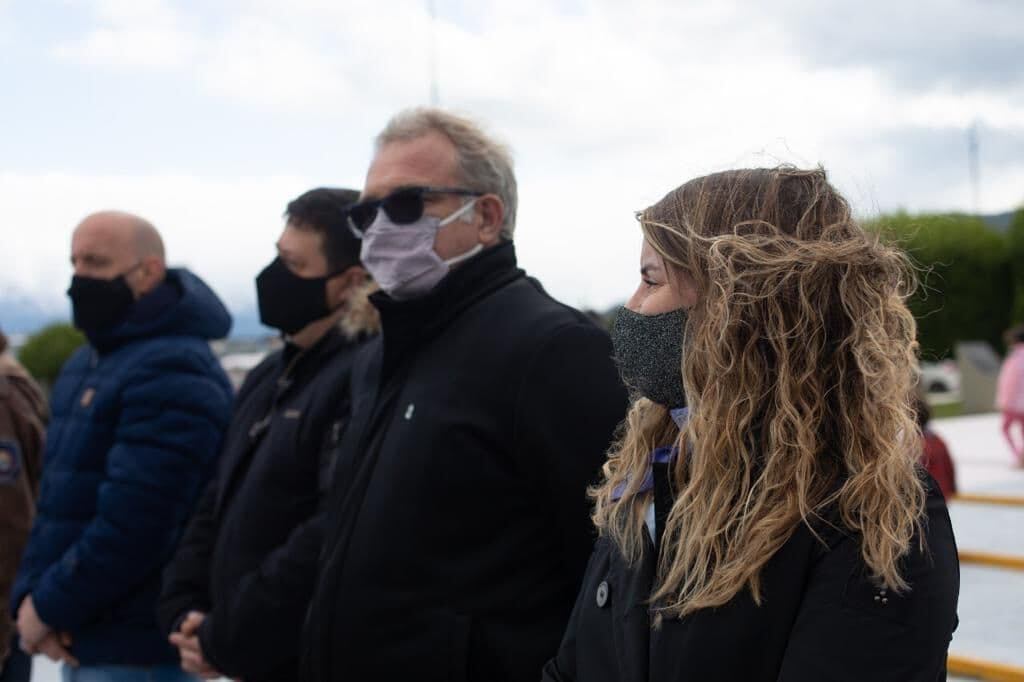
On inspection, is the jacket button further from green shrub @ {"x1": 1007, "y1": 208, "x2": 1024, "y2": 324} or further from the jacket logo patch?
green shrub @ {"x1": 1007, "y1": 208, "x2": 1024, "y2": 324}

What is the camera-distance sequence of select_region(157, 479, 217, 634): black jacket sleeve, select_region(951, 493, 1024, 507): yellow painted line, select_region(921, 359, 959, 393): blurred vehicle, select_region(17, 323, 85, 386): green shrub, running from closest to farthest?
select_region(157, 479, 217, 634): black jacket sleeve
select_region(951, 493, 1024, 507): yellow painted line
select_region(921, 359, 959, 393): blurred vehicle
select_region(17, 323, 85, 386): green shrub

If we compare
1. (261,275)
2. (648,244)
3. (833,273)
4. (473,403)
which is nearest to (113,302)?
(261,275)

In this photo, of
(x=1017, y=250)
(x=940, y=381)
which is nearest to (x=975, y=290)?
(x=1017, y=250)

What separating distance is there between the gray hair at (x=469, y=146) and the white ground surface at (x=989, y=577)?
361cm

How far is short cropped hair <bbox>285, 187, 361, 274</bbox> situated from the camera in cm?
363

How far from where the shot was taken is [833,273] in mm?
1611

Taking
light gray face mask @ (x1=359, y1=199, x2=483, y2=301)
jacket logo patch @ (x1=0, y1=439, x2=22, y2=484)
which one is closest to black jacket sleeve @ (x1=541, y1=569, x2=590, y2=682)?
light gray face mask @ (x1=359, y1=199, x2=483, y2=301)

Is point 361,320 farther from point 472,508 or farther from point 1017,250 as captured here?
point 1017,250

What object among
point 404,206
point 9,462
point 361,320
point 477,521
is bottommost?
point 9,462

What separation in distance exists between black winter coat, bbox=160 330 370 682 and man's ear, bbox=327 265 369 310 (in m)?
0.16

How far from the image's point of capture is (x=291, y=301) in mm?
3578

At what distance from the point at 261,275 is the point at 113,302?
0.73 meters

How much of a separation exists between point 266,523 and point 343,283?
2.88ft

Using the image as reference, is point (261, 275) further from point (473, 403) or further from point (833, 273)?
point (833, 273)
